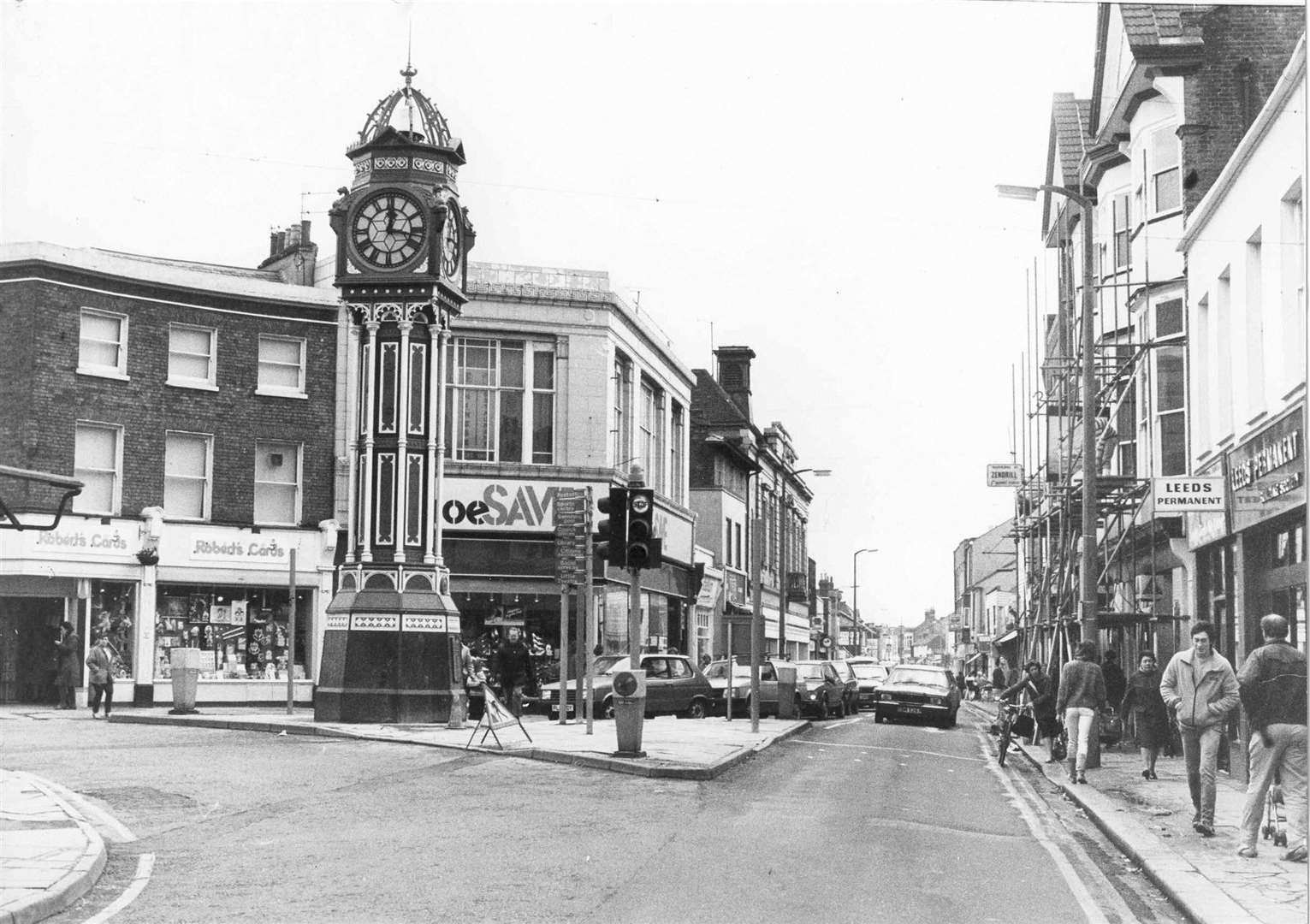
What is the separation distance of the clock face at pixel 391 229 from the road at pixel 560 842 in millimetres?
8969

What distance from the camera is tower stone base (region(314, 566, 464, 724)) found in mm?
24516

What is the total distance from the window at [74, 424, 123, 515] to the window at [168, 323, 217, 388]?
1874mm

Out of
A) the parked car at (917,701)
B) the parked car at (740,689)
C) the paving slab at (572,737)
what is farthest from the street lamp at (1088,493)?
the parked car at (917,701)

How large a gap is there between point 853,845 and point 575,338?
27.7 metres

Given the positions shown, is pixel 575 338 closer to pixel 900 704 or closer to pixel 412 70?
pixel 900 704

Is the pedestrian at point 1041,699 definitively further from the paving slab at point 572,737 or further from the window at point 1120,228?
the window at point 1120,228

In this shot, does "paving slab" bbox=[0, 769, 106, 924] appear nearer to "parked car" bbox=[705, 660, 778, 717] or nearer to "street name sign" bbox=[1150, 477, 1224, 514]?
"street name sign" bbox=[1150, 477, 1224, 514]

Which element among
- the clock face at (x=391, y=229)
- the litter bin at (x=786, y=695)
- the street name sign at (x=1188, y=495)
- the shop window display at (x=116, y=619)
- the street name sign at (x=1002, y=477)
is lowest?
the litter bin at (x=786, y=695)

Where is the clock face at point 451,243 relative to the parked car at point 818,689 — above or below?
above

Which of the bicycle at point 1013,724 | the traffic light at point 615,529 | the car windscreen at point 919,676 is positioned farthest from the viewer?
the car windscreen at point 919,676

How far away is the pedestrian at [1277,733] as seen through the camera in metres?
11.5

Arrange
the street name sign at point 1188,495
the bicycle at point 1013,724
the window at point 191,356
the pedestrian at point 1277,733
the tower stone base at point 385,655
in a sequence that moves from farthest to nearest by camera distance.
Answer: the window at point 191,356 → the tower stone base at point 385,655 → the bicycle at point 1013,724 → the street name sign at point 1188,495 → the pedestrian at point 1277,733

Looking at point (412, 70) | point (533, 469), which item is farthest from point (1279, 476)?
point (533, 469)

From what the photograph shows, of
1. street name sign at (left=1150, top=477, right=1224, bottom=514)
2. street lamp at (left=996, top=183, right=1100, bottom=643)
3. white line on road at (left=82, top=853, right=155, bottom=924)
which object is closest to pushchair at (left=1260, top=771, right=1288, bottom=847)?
street name sign at (left=1150, top=477, right=1224, bottom=514)
